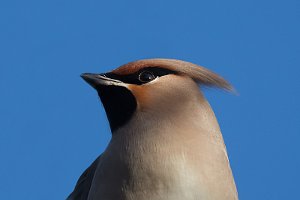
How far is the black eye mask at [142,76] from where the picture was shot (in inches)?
200

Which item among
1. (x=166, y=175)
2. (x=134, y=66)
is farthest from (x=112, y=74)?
(x=166, y=175)

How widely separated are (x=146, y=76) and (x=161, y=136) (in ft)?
1.40

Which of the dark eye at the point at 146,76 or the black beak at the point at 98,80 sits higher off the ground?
the black beak at the point at 98,80

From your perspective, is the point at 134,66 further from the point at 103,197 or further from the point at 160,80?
the point at 103,197

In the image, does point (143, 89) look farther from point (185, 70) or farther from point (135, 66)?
point (185, 70)

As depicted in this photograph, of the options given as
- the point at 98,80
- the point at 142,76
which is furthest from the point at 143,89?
the point at 98,80

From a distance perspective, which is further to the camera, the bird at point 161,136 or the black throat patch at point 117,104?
the black throat patch at point 117,104

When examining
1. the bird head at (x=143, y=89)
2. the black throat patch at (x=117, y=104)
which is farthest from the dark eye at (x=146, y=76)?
the black throat patch at (x=117, y=104)

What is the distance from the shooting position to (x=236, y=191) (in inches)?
195

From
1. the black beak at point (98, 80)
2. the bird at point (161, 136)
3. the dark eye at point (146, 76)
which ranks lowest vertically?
the bird at point (161, 136)

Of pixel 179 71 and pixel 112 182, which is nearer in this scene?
pixel 112 182

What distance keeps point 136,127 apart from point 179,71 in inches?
19.2

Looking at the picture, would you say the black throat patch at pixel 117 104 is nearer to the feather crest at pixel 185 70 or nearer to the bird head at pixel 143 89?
the bird head at pixel 143 89

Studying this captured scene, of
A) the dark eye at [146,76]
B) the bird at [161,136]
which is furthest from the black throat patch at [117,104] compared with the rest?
the dark eye at [146,76]
